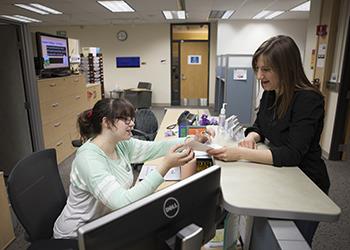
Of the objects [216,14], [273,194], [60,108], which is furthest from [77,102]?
[216,14]

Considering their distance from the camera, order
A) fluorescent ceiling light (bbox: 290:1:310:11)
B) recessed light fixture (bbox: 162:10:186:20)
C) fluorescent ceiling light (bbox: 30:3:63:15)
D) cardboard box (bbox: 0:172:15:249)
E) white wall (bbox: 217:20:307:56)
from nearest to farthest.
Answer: cardboard box (bbox: 0:172:15:249) < fluorescent ceiling light (bbox: 30:3:63:15) < fluorescent ceiling light (bbox: 290:1:310:11) < recessed light fixture (bbox: 162:10:186:20) < white wall (bbox: 217:20:307:56)

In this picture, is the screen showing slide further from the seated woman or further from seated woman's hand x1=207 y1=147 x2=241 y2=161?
seated woman's hand x1=207 y1=147 x2=241 y2=161

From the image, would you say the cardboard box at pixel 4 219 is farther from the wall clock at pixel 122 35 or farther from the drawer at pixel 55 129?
the wall clock at pixel 122 35

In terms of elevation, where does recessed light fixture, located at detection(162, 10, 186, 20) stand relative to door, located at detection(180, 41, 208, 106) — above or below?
above

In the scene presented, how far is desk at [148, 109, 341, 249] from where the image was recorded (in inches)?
30.0

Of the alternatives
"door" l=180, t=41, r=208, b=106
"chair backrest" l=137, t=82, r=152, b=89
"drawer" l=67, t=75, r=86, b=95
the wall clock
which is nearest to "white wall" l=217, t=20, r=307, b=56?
"door" l=180, t=41, r=208, b=106

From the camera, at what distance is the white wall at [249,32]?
299 inches

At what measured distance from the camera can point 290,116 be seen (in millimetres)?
1080

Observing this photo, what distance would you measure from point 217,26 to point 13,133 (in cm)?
641

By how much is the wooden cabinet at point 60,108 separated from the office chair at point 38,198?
217cm

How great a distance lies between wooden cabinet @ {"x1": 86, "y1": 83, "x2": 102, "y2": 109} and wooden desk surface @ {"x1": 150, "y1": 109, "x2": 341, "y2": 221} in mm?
4086

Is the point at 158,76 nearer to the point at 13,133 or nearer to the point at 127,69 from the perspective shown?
the point at 127,69

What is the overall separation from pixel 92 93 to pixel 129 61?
151 inches

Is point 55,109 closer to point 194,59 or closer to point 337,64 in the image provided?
point 337,64
